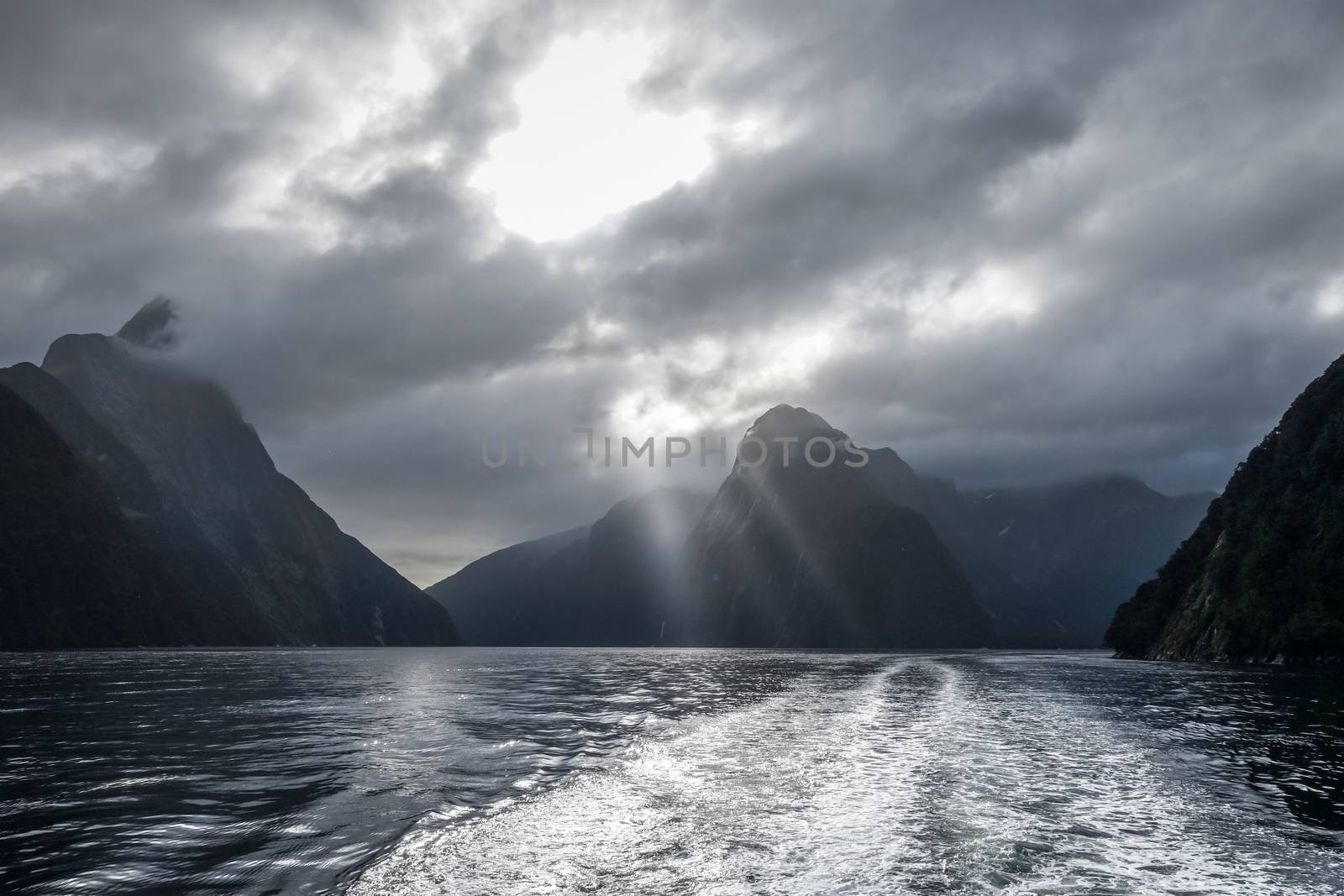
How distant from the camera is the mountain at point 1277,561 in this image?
293 ft

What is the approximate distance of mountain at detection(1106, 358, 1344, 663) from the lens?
89188 mm

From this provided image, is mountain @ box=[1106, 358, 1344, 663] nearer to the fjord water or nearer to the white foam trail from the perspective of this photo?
the fjord water

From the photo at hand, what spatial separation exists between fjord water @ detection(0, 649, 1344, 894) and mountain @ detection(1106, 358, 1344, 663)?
6342 centimetres

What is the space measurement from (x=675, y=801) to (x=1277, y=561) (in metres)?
108

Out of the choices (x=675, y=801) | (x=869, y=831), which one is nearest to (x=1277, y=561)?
(x=675, y=801)

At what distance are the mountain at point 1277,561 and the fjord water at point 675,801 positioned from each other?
63.4 m

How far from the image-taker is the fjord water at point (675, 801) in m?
12.4

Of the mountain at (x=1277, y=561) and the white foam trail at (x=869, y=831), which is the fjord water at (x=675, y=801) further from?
the mountain at (x=1277, y=561)

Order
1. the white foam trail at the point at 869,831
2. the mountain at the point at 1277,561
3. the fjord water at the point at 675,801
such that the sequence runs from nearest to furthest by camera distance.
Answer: the white foam trail at the point at 869,831
the fjord water at the point at 675,801
the mountain at the point at 1277,561

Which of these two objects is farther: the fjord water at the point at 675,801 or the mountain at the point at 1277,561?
the mountain at the point at 1277,561

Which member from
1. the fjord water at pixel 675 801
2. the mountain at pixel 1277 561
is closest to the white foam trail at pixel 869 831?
the fjord water at pixel 675 801

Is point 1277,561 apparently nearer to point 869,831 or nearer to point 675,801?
point 675,801

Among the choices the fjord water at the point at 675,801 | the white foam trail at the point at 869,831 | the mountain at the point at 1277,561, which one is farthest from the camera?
the mountain at the point at 1277,561

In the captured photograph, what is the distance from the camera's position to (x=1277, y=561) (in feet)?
323
